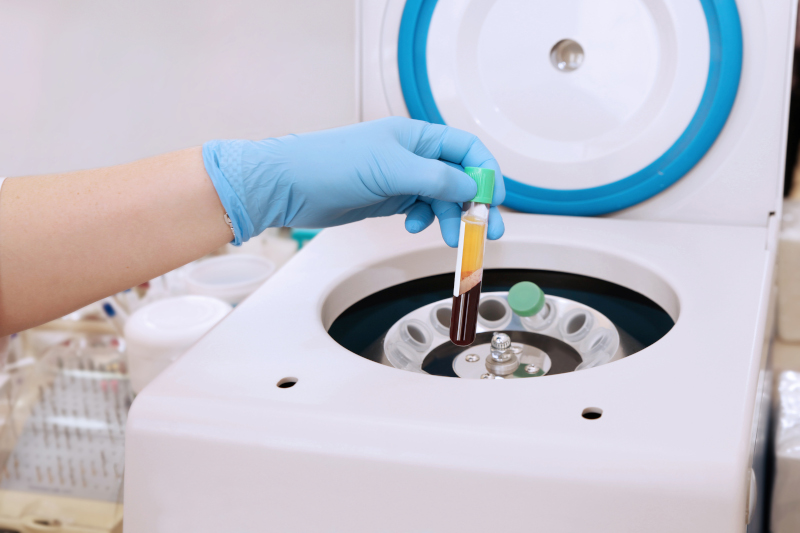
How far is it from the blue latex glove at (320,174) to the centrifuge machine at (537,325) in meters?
0.09

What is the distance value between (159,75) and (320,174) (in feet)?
2.66

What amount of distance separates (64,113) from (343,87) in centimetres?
64

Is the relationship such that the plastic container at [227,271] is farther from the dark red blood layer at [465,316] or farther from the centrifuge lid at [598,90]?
the dark red blood layer at [465,316]

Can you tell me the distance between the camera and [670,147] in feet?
2.96

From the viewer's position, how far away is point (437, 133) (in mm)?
793

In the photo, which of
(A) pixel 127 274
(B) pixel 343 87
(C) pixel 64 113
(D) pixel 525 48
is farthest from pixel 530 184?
(C) pixel 64 113

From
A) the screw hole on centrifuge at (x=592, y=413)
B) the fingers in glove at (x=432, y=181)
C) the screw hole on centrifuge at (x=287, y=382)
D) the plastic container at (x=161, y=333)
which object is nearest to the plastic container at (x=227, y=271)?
the plastic container at (x=161, y=333)

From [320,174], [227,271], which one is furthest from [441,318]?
[227,271]

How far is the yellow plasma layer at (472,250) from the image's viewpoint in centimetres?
67

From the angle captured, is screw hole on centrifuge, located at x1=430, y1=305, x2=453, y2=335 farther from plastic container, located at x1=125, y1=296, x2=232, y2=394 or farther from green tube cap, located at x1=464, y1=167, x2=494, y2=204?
plastic container, located at x1=125, y1=296, x2=232, y2=394

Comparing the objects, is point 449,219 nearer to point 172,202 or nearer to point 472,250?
point 472,250

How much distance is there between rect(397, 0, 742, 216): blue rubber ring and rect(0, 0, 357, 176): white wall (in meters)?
0.30

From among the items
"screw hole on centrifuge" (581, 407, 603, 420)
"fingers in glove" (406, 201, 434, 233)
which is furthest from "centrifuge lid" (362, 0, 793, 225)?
"screw hole on centrifuge" (581, 407, 603, 420)

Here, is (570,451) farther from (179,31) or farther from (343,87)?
(179,31)
